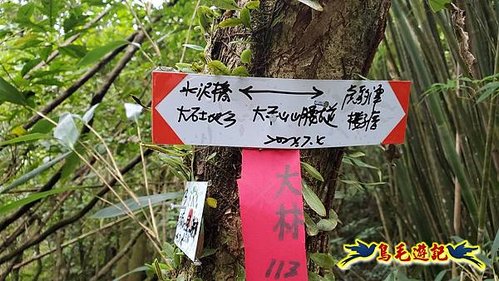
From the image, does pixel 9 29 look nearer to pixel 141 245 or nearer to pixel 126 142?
pixel 126 142

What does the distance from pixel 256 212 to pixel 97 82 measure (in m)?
1.34

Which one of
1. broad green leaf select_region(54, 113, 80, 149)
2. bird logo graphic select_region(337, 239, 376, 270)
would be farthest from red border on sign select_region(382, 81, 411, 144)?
broad green leaf select_region(54, 113, 80, 149)

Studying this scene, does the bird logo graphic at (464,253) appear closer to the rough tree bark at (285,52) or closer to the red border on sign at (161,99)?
the rough tree bark at (285,52)

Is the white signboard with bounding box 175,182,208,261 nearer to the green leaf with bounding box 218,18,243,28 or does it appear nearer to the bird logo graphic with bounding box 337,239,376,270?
the green leaf with bounding box 218,18,243,28

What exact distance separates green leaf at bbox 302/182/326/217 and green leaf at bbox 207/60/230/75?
14 centimetres

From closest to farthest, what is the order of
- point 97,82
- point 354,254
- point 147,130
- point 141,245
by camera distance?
1. point 354,254
2. point 147,130
3. point 97,82
4. point 141,245

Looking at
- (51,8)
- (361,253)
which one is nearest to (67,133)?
(51,8)

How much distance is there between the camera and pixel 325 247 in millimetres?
526

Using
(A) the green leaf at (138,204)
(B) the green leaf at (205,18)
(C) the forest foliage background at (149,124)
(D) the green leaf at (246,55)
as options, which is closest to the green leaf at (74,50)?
(C) the forest foliage background at (149,124)

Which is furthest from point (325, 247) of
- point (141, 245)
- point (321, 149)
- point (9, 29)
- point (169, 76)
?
point (141, 245)

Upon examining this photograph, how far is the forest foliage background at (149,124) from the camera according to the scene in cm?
76

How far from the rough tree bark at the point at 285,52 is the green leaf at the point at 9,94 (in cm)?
60

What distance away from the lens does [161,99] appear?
46 cm

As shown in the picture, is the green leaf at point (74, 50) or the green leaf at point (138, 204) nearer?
the green leaf at point (138, 204)
